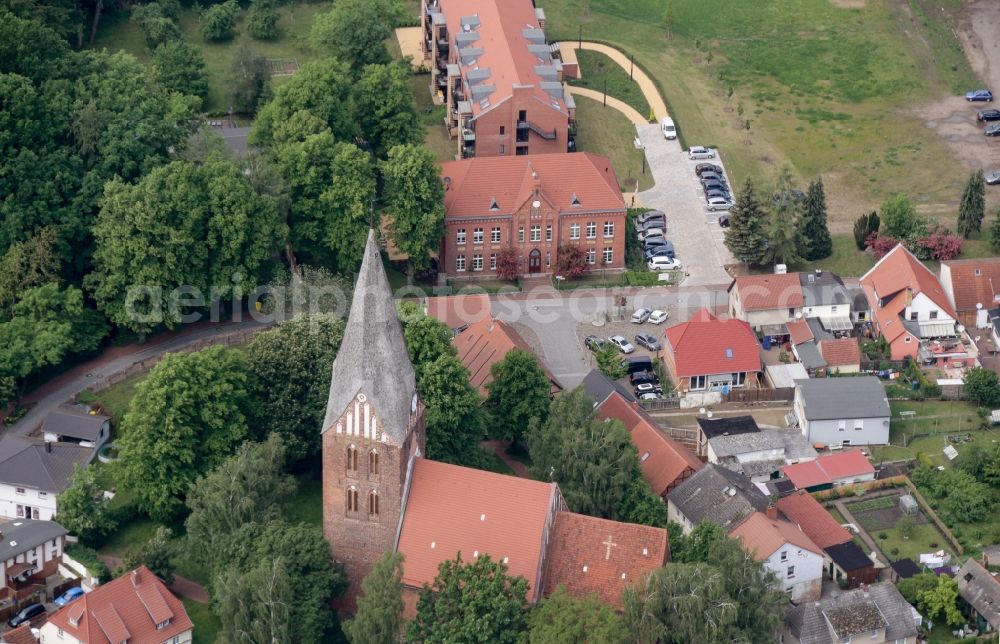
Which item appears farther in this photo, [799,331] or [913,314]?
[913,314]

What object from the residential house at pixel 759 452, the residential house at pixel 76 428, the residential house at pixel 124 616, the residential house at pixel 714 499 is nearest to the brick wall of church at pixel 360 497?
the residential house at pixel 124 616

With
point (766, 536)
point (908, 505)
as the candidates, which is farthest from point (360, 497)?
point (908, 505)

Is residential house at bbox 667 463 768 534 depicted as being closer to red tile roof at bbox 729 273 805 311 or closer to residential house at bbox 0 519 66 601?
red tile roof at bbox 729 273 805 311

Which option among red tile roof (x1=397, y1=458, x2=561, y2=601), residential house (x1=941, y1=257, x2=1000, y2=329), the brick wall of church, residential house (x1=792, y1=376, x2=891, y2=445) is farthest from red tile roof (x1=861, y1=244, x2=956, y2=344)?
the brick wall of church

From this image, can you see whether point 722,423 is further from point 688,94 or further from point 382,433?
point 688,94

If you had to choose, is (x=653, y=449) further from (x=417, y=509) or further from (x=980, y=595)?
(x=417, y=509)

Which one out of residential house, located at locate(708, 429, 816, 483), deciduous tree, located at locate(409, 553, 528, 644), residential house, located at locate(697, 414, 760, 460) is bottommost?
residential house, located at locate(708, 429, 816, 483)

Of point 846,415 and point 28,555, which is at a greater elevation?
point 846,415
